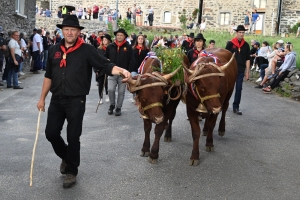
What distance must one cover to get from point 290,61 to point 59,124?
11.5 metres

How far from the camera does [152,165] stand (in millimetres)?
6453

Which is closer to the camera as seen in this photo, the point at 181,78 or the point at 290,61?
the point at 181,78

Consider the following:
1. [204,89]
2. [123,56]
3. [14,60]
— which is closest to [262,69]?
[123,56]

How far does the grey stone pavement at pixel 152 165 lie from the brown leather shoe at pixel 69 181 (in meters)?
0.07

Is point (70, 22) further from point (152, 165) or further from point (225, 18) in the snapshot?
point (225, 18)

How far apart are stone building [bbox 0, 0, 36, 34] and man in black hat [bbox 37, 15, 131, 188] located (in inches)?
509

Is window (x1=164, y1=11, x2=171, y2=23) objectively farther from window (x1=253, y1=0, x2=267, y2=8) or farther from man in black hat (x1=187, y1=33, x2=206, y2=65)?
man in black hat (x1=187, y1=33, x2=206, y2=65)

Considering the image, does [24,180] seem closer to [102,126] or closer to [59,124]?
[59,124]

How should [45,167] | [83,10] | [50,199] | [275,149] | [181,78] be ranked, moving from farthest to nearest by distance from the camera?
1. [83,10]
2. [275,149]
3. [181,78]
4. [45,167]
5. [50,199]

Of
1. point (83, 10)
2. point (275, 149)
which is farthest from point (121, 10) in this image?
point (275, 149)

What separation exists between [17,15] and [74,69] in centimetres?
1562

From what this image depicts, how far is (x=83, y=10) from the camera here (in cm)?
4162

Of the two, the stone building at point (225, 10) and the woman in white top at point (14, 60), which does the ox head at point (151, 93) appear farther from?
the stone building at point (225, 10)

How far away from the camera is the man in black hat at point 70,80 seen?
5.31 metres
